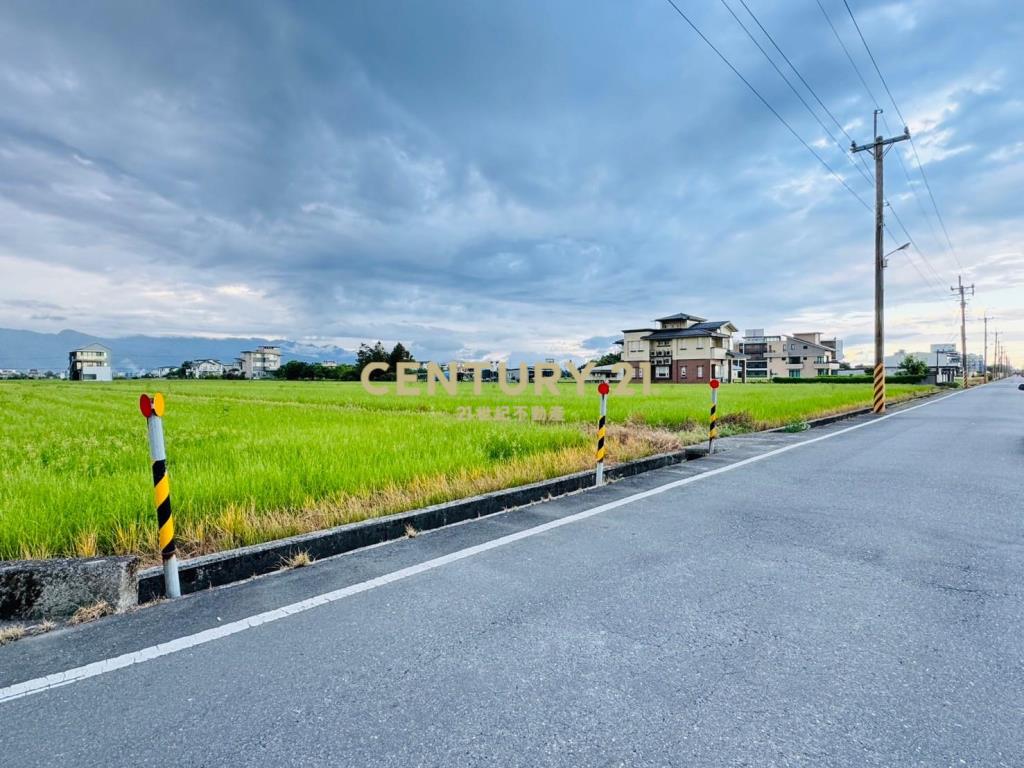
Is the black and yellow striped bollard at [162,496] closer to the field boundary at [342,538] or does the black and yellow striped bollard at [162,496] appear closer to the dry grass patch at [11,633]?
the field boundary at [342,538]

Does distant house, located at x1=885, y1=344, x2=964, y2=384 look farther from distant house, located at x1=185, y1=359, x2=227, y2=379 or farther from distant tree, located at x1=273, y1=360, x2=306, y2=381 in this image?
distant house, located at x1=185, y1=359, x2=227, y2=379

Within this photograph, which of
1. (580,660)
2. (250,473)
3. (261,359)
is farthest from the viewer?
(261,359)

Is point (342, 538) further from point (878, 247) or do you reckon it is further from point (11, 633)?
point (878, 247)

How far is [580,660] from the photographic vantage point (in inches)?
91.5

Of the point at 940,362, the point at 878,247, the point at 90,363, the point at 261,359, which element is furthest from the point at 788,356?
the point at 90,363

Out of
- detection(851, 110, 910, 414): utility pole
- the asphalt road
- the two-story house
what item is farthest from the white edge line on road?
the two-story house

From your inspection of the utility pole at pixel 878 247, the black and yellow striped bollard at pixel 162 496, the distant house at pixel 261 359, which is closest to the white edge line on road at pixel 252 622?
the black and yellow striped bollard at pixel 162 496

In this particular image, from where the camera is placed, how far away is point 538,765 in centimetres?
171

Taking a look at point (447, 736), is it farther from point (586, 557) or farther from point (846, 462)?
point (846, 462)

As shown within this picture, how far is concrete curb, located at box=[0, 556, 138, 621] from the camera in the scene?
2.74 m

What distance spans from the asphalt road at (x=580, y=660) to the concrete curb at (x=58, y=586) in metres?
0.18

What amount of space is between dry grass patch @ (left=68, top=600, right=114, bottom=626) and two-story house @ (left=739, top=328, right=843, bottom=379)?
80726mm

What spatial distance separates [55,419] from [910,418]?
74.5ft

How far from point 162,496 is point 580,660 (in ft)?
8.56
